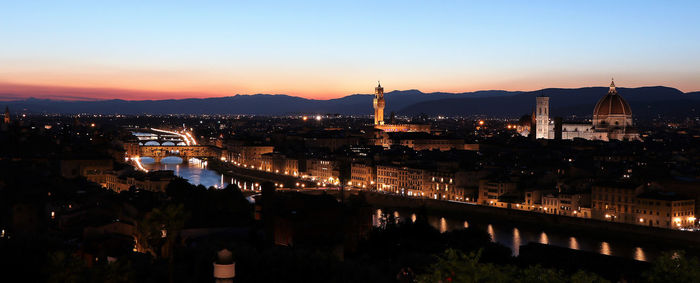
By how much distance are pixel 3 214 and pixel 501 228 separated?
11749 mm

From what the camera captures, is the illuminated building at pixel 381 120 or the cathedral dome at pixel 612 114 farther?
the illuminated building at pixel 381 120

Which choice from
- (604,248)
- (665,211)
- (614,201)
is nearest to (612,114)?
(614,201)

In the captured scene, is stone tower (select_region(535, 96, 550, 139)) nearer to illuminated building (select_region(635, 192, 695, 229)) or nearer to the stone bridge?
the stone bridge

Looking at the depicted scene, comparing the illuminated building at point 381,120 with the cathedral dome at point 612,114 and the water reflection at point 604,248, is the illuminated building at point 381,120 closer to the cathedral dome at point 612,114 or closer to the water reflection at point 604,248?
the cathedral dome at point 612,114

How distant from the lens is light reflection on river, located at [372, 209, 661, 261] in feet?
58.2

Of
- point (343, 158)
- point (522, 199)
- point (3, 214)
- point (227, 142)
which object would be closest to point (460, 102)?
point (227, 142)

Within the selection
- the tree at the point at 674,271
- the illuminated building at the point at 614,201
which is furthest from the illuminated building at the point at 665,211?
the tree at the point at 674,271

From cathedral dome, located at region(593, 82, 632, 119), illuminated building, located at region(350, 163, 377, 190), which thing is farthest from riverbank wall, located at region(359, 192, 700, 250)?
cathedral dome, located at region(593, 82, 632, 119)

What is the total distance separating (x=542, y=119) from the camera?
2098 inches

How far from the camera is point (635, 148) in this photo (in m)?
41.6

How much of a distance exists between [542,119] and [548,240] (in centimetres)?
3512

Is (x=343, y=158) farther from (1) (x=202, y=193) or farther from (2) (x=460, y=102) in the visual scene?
(2) (x=460, y=102)

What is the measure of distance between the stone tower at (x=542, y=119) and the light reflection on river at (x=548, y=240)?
1254 inches

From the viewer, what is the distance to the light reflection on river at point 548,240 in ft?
58.2
